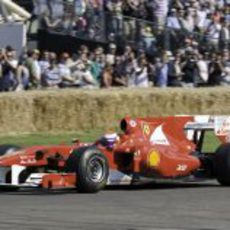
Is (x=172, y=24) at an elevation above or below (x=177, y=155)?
above

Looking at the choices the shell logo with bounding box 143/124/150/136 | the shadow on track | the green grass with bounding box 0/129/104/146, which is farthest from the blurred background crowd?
the shell logo with bounding box 143/124/150/136

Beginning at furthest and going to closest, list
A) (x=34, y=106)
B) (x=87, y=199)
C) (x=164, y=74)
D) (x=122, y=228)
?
(x=164, y=74), (x=34, y=106), (x=87, y=199), (x=122, y=228)

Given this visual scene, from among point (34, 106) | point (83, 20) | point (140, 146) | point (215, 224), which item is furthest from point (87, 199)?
point (83, 20)

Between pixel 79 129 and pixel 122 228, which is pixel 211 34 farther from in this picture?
pixel 122 228

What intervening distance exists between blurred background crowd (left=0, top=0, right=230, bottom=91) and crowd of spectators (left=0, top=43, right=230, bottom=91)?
0.08 feet

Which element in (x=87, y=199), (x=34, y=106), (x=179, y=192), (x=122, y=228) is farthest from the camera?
(x=34, y=106)

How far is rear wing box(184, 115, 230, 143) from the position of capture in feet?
45.3

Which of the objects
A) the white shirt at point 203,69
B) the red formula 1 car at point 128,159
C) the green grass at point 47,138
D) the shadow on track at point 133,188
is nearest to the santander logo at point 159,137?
the red formula 1 car at point 128,159

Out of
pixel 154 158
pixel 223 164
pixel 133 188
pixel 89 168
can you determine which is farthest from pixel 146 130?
pixel 89 168

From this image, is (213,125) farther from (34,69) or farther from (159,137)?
(34,69)

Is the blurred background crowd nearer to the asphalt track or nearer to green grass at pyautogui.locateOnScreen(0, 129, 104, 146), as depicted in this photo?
green grass at pyautogui.locateOnScreen(0, 129, 104, 146)

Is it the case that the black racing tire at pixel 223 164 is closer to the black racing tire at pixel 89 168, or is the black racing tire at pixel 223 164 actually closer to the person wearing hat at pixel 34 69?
the black racing tire at pixel 89 168

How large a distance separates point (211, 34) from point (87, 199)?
1586cm

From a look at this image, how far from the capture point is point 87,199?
1162cm
